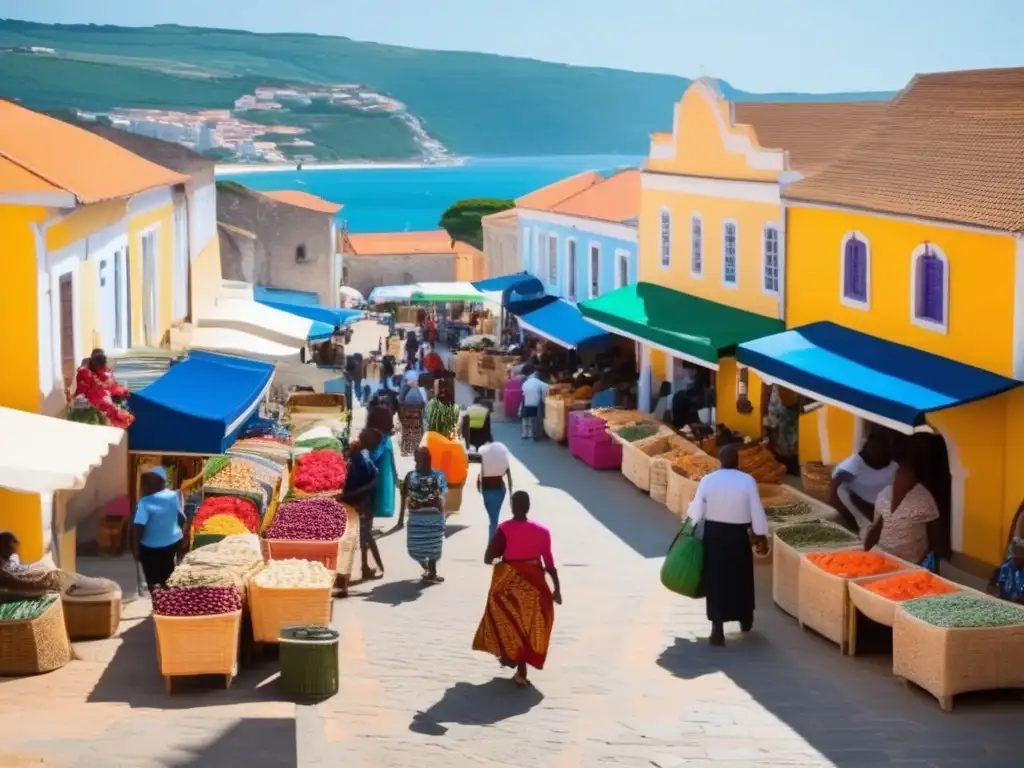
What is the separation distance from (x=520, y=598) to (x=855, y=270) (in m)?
10.2

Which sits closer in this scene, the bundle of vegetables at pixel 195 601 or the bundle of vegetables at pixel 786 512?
the bundle of vegetables at pixel 195 601

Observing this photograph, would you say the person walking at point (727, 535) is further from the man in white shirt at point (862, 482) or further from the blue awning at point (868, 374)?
the blue awning at point (868, 374)

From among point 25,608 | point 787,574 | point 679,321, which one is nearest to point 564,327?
point 679,321

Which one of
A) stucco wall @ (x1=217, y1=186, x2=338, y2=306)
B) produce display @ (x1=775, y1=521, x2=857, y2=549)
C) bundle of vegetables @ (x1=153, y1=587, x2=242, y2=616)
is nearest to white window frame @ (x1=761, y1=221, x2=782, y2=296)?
produce display @ (x1=775, y1=521, x2=857, y2=549)

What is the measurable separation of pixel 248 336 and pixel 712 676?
14.0 meters

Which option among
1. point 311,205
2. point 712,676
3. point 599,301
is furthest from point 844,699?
point 311,205

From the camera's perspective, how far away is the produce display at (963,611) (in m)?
11.9

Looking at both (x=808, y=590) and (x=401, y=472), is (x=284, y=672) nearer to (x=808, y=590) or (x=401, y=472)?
(x=808, y=590)

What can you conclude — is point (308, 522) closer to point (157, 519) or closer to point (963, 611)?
point (157, 519)

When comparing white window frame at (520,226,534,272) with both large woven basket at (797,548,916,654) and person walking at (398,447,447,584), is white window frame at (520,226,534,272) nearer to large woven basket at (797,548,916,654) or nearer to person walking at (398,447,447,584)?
person walking at (398,447,447,584)

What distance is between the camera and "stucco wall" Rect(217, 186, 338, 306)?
56656mm

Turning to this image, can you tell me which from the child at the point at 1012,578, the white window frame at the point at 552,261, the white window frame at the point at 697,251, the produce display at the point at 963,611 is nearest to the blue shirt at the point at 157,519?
the produce display at the point at 963,611

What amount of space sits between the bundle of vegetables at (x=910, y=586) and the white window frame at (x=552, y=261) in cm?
2879

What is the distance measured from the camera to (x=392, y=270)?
8925cm
